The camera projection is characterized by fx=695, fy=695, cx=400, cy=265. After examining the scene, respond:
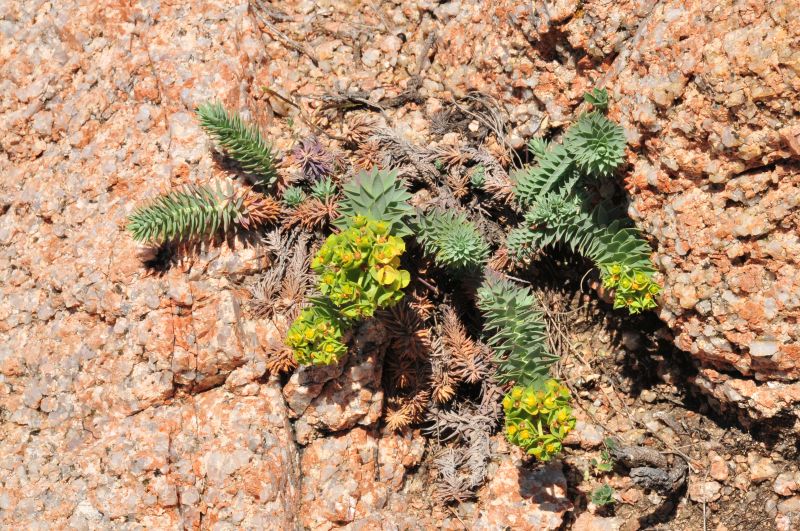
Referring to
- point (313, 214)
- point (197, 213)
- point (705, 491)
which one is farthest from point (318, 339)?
point (705, 491)

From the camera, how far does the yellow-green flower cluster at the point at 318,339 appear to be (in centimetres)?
400

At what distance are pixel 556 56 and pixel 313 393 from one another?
271cm

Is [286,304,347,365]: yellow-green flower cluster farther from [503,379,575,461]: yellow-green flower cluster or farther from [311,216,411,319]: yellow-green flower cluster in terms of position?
[503,379,575,461]: yellow-green flower cluster

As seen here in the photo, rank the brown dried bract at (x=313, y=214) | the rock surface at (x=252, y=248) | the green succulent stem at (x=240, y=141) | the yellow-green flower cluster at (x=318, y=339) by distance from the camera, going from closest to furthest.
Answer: the rock surface at (x=252, y=248), the yellow-green flower cluster at (x=318, y=339), the green succulent stem at (x=240, y=141), the brown dried bract at (x=313, y=214)

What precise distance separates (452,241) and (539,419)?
45.4 inches

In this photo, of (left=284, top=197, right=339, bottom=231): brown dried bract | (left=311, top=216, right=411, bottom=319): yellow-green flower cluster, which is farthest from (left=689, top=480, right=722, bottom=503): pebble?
(left=284, top=197, right=339, bottom=231): brown dried bract

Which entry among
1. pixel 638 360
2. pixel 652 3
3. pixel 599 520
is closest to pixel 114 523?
pixel 599 520

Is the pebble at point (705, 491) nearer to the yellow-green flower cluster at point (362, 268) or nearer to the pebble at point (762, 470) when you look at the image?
the pebble at point (762, 470)

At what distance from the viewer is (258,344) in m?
4.43

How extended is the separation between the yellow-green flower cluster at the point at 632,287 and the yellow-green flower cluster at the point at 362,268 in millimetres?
1258

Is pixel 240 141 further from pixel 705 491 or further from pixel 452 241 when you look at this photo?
pixel 705 491

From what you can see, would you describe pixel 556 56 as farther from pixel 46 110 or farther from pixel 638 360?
pixel 46 110

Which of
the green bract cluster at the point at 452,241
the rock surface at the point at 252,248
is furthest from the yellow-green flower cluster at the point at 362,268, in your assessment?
the rock surface at the point at 252,248

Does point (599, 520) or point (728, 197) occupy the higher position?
point (728, 197)
